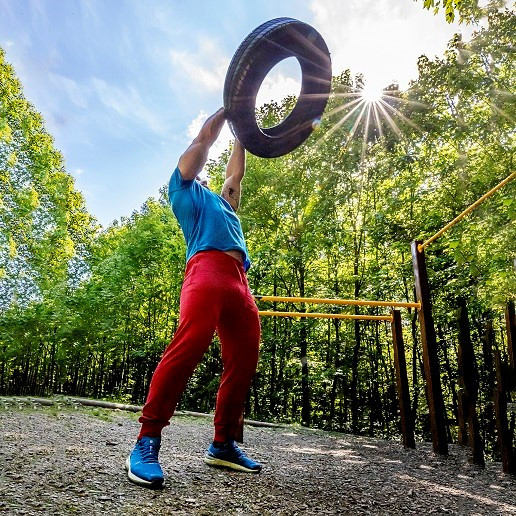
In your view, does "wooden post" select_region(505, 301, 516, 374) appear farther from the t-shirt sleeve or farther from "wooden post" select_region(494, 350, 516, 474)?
the t-shirt sleeve

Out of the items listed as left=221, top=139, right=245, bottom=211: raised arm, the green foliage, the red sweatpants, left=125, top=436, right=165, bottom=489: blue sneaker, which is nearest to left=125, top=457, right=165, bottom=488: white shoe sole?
left=125, top=436, right=165, bottom=489: blue sneaker

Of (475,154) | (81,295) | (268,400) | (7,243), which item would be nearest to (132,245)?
(81,295)

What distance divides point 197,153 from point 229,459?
1537mm

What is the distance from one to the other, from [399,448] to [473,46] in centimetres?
658

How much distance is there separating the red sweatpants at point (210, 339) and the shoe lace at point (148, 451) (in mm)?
44

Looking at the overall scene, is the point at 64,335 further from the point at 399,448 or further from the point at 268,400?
the point at 399,448

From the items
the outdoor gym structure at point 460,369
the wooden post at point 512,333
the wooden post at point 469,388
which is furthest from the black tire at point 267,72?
the wooden post at point 469,388

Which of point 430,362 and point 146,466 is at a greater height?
point 430,362

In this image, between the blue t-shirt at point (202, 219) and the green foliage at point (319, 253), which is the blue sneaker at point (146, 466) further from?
the green foliage at point (319, 253)

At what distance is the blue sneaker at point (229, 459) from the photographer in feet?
7.34

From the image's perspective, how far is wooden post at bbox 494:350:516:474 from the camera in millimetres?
3408

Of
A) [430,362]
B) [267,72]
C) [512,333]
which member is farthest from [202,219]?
[512,333]

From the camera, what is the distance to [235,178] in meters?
2.69

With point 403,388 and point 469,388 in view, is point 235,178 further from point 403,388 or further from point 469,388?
point 403,388
